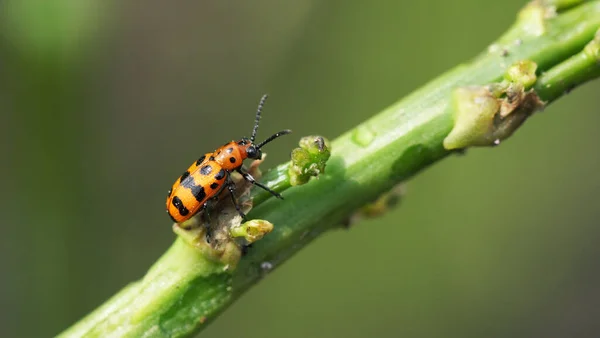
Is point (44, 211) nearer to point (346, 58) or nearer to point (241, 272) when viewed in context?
point (241, 272)

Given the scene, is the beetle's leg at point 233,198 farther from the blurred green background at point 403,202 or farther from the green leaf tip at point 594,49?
the blurred green background at point 403,202

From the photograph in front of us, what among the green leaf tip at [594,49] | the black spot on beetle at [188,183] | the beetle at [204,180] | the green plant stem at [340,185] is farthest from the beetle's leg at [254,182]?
the green leaf tip at [594,49]

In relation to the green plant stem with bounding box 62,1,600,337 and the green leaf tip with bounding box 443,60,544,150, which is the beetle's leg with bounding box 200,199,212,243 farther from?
the green leaf tip with bounding box 443,60,544,150

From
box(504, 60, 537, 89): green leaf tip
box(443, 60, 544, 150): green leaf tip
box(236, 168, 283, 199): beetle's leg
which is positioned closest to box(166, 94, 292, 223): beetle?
box(236, 168, 283, 199): beetle's leg

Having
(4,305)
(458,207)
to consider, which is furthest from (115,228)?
(458,207)

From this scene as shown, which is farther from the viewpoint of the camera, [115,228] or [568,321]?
[568,321]

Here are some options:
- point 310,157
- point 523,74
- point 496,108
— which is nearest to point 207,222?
point 310,157

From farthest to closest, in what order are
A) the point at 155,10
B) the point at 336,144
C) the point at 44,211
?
the point at 155,10 → the point at 44,211 → the point at 336,144
